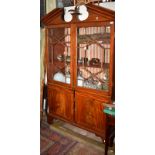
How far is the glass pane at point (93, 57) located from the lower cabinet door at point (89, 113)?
18cm

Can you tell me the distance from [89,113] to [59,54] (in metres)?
1.03

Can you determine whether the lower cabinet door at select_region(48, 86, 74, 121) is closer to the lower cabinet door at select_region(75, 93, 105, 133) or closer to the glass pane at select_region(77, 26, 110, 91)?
the lower cabinet door at select_region(75, 93, 105, 133)

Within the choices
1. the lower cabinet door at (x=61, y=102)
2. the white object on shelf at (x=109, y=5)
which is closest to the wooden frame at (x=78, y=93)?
the lower cabinet door at (x=61, y=102)

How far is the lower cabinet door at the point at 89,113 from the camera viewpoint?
93.9 inches

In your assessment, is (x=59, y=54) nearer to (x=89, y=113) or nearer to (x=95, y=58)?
(x=95, y=58)

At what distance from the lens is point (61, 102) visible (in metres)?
2.84

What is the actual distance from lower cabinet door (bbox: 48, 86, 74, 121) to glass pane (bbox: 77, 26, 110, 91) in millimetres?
281

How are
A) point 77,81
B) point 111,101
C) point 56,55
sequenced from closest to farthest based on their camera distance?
point 111,101
point 77,81
point 56,55

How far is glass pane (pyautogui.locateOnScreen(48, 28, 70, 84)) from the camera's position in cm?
275

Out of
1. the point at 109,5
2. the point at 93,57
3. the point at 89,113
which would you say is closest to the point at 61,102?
the point at 89,113
